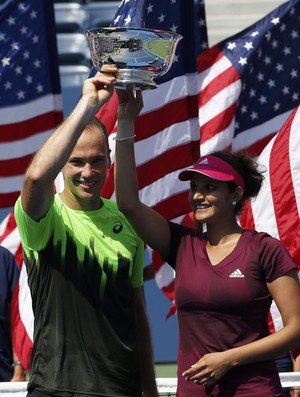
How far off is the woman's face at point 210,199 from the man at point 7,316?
285cm

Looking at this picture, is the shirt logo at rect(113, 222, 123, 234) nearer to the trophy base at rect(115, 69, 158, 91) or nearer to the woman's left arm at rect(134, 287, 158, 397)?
the woman's left arm at rect(134, 287, 158, 397)

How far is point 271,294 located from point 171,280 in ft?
11.1

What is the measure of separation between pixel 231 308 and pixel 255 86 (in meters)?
4.19

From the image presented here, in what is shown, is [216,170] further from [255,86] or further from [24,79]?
[24,79]

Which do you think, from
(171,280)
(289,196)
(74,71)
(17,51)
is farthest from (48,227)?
(74,71)

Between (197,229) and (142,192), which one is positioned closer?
(197,229)

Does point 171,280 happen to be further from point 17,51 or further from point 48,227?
point 48,227

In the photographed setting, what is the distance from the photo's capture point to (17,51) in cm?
804

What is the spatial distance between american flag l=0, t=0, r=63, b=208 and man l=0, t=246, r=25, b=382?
1.20 meters

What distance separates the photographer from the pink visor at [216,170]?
13.8 feet

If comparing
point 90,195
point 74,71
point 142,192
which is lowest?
point 74,71

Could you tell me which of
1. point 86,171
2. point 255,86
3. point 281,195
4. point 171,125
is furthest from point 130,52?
point 255,86

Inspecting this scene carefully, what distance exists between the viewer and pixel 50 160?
3787 millimetres

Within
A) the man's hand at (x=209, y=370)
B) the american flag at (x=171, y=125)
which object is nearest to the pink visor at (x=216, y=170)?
the man's hand at (x=209, y=370)
